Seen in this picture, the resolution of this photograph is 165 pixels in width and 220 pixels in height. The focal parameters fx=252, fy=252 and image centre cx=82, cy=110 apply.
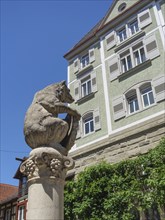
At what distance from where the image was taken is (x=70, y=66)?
761 inches

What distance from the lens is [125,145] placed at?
40.9ft

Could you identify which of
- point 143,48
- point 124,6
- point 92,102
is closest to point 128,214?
point 92,102

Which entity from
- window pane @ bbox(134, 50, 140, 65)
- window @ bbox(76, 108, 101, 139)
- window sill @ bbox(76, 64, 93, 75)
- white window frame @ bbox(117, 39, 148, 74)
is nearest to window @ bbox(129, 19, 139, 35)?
white window frame @ bbox(117, 39, 148, 74)

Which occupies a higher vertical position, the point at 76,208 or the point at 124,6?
the point at 124,6

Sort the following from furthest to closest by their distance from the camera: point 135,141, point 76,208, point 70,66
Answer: point 70,66 → point 135,141 → point 76,208

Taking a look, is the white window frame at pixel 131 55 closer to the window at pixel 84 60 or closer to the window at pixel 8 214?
the window at pixel 84 60

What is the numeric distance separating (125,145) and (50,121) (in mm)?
9046

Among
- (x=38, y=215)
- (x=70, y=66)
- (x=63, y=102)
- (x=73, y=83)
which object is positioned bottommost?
(x=38, y=215)

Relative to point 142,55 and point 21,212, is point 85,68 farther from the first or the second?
point 21,212

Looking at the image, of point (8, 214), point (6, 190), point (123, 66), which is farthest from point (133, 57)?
point (6, 190)

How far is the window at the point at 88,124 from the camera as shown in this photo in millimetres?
15262

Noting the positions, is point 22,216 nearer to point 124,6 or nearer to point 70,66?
point 70,66

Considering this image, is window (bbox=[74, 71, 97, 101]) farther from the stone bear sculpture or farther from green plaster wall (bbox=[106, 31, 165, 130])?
the stone bear sculpture

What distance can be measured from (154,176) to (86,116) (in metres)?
7.37
